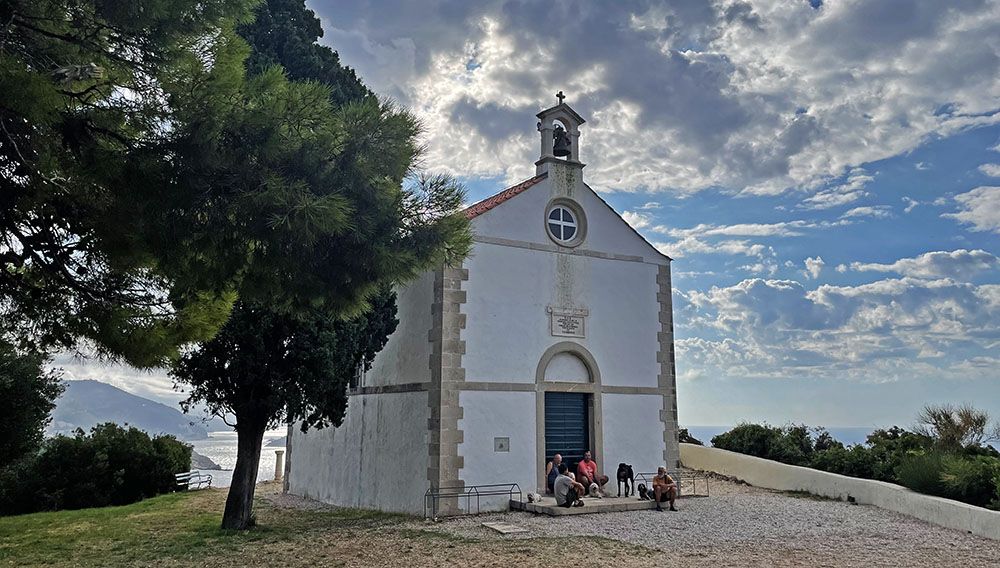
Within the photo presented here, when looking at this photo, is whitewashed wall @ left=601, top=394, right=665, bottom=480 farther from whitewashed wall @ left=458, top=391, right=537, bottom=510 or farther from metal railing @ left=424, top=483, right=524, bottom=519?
metal railing @ left=424, top=483, right=524, bottom=519

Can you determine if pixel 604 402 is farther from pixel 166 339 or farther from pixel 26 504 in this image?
pixel 26 504

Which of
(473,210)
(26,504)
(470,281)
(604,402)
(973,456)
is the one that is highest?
(473,210)

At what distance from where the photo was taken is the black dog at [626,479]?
15.5 metres

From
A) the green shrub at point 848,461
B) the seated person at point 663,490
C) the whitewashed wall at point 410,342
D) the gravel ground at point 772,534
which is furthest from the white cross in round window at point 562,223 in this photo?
the green shrub at point 848,461

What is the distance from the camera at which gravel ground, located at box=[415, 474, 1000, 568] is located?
972 cm

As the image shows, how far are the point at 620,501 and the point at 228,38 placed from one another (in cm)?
1123

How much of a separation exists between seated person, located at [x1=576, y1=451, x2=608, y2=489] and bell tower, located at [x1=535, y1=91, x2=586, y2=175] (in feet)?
21.6

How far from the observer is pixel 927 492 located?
14180 mm

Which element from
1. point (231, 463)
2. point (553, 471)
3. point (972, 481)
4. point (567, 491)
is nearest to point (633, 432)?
point (553, 471)

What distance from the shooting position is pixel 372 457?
16.1 m

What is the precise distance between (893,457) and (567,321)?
832cm

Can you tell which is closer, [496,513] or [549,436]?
[496,513]

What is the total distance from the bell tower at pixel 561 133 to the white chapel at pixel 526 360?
28 mm

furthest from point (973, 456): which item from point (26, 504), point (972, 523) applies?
point (26, 504)
